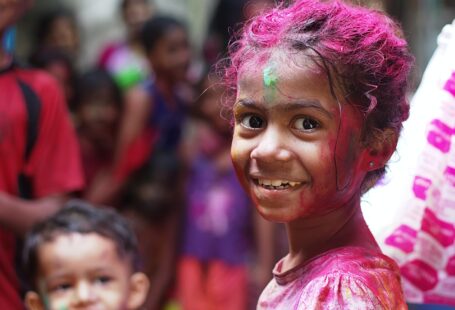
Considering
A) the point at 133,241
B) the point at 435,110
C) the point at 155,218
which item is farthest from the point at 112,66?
the point at 435,110

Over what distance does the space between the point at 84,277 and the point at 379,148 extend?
133 centimetres

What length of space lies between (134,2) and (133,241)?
147 inches

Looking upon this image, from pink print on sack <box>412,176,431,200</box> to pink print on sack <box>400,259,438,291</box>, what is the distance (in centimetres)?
19

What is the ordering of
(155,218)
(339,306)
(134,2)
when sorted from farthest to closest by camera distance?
1. (134,2)
2. (155,218)
3. (339,306)

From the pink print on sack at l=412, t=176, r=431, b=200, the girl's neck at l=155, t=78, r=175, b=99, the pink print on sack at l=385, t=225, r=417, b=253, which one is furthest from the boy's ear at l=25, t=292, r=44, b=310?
the girl's neck at l=155, t=78, r=175, b=99

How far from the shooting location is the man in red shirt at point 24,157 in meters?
3.79

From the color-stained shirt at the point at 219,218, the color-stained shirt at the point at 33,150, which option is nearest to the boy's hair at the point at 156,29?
the color-stained shirt at the point at 219,218

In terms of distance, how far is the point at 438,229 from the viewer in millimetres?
2758

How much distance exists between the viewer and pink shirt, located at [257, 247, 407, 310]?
2172 mm

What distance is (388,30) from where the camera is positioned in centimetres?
239

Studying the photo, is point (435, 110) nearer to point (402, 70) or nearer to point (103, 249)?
point (402, 70)

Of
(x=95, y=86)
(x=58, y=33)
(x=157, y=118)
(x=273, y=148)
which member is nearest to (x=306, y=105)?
(x=273, y=148)

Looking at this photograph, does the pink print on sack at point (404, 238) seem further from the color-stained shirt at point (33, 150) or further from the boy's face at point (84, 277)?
the color-stained shirt at point (33, 150)

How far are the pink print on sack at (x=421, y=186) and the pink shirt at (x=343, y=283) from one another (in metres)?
0.46
